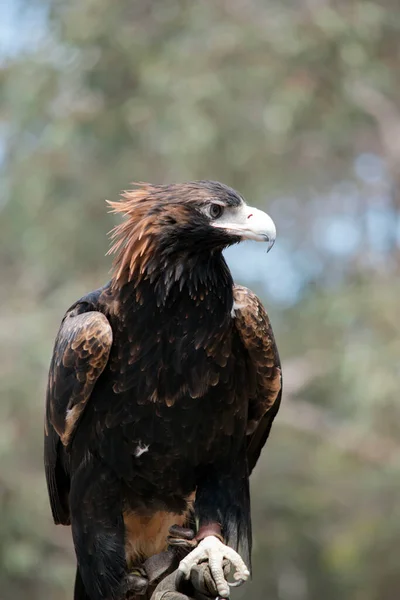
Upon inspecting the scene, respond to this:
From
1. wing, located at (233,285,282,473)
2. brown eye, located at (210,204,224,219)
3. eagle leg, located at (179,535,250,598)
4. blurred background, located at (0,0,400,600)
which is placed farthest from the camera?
blurred background, located at (0,0,400,600)

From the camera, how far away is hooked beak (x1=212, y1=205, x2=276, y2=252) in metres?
4.39

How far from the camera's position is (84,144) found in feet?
44.5

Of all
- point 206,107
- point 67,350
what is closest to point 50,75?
point 206,107

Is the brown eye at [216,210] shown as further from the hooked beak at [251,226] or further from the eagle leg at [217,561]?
the eagle leg at [217,561]

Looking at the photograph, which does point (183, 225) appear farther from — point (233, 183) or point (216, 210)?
point (233, 183)

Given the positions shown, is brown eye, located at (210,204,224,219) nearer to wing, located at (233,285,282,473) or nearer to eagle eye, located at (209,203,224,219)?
eagle eye, located at (209,203,224,219)

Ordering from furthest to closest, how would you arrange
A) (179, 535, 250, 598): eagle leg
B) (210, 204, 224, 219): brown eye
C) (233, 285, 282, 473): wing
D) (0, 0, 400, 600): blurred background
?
(0, 0, 400, 600): blurred background
(233, 285, 282, 473): wing
(210, 204, 224, 219): brown eye
(179, 535, 250, 598): eagle leg

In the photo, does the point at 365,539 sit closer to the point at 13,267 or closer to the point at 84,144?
the point at 84,144

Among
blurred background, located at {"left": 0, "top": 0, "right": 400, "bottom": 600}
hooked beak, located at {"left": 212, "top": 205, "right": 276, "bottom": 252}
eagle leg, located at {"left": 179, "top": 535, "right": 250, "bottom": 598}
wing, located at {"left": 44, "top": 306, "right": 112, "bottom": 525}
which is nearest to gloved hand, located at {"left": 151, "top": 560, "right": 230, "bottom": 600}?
eagle leg, located at {"left": 179, "top": 535, "right": 250, "bottom": 598}

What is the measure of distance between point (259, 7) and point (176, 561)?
11683mm

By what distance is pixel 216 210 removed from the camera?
4.46 metres

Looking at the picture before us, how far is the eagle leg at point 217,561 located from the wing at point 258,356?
757 millimetres

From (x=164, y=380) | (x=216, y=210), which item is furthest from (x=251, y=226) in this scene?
(x=164, y=380)

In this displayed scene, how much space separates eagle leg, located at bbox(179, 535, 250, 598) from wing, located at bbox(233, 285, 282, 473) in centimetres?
76
